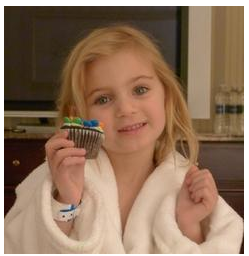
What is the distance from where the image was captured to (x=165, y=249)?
0.77 m

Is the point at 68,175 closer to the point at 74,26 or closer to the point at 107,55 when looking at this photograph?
the point at 107,55

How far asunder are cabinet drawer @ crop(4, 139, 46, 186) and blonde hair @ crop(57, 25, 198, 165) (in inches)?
38.1

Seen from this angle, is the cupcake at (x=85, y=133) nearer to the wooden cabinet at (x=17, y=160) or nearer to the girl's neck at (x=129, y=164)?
the girl's neck at (x=129, y=164)

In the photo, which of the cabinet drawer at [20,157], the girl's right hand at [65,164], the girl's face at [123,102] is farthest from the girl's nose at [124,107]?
the cabinet drawer at [20,157]

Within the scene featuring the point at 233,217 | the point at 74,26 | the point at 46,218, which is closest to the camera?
the point at 46,218

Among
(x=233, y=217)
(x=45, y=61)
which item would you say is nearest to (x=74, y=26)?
(x=45, y=61)

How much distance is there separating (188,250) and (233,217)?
13 centimetres

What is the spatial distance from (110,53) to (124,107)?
0.11 meters

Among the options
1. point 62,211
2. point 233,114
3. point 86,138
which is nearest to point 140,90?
point 86,138

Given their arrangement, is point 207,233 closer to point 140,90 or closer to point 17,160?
point 140,90

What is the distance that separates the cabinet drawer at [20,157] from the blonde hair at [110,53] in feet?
3.17

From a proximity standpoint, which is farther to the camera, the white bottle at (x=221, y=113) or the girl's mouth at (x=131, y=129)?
the white bottle at (x=221, y=113)

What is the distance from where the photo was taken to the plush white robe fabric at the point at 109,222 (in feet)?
2.39

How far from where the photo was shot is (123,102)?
2.61ft
